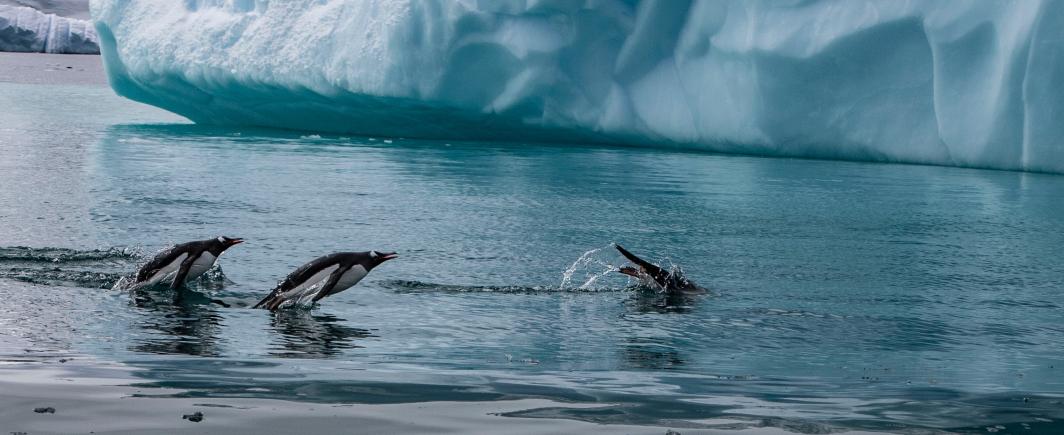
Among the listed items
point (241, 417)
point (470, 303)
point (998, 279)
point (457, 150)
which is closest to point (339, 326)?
point (470, 303)

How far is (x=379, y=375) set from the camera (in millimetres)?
4754

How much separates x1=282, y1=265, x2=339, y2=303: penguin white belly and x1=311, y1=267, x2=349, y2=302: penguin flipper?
3cm

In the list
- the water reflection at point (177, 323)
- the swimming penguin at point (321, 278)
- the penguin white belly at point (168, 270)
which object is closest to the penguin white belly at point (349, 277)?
the swimming penguin at point (321, 278)

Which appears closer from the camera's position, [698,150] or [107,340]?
[107,340]

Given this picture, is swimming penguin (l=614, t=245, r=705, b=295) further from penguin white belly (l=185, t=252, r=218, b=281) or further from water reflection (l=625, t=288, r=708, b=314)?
penguin white belly (l=185, t=252, r=218, b=281)

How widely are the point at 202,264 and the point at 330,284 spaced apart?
0.91 meters

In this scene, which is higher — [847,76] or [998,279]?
[847,76]

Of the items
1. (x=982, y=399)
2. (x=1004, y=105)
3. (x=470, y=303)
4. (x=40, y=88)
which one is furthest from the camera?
(x=40, y=88)

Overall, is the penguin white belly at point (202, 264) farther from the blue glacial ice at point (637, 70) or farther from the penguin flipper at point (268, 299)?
the blue glacial ice at point (637, 70)

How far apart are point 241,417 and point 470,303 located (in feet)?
10.4

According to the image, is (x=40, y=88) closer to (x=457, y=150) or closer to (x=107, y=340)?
(x=457, y=150)

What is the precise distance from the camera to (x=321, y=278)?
6.55m

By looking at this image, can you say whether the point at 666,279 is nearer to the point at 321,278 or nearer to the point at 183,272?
the point at 321,278

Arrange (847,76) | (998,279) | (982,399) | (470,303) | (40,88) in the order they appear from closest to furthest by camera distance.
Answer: (982,399), (470,303), (998,279), (847,76), (40,88)
